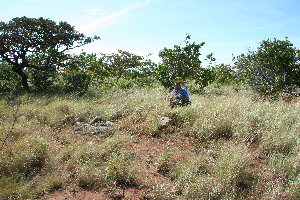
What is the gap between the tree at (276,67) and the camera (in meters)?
8.33

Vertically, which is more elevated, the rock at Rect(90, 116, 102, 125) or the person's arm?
the person's arm

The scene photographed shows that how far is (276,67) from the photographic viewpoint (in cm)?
848

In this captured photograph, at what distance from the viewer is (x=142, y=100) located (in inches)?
301

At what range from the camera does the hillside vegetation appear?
118 inches

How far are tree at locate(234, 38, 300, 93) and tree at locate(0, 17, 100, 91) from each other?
25.0 feet

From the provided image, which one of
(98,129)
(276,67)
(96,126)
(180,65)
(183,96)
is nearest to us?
(98,129)

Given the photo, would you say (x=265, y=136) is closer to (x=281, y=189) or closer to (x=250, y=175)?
(x=250, y=175)

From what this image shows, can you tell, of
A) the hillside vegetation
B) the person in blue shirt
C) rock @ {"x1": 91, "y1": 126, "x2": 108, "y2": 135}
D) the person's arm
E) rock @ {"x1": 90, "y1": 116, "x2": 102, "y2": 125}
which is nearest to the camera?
the hillside vegetation

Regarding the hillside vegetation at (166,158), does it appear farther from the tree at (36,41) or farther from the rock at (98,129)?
the tree at (36,41)

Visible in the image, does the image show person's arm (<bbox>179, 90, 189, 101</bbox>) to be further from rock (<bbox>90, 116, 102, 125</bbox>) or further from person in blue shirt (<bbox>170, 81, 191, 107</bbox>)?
rock (<bbox>90, 116, 102, 125</bbox>)

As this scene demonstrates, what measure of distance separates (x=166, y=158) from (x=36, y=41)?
936 cm

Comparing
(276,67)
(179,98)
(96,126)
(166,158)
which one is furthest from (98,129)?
(276,67)

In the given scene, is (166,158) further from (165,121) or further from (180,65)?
(180,65)

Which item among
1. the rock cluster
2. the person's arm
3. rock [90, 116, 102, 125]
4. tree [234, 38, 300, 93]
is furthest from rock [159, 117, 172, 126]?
tree [234, 38, 300, 93]
